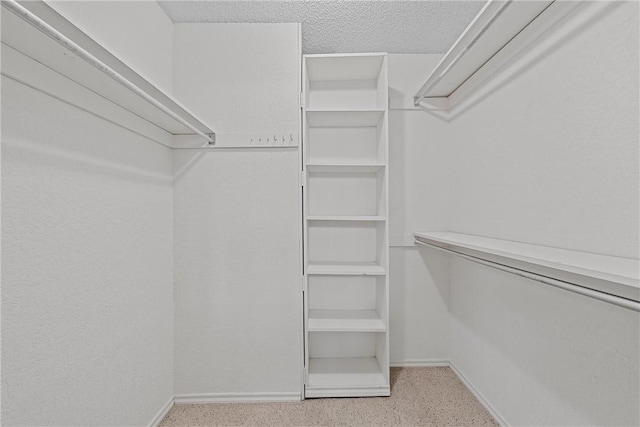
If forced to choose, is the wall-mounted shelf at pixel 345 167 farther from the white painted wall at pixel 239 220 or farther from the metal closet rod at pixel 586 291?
the metal closet rod at pixel 586 291

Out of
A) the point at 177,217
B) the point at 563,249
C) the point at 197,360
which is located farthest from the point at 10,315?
the point at 563,249

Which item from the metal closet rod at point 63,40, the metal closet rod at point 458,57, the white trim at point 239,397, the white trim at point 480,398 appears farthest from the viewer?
the white trim at point 239,397

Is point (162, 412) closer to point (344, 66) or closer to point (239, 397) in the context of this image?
point (239, 397)

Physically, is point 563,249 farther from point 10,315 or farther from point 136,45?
point 136,45

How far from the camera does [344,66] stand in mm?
2035

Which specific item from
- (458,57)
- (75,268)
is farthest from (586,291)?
(75,268)

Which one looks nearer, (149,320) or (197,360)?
(149,320)

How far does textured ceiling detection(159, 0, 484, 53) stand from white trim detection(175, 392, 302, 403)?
91.0 inches

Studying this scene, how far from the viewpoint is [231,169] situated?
6.32 feet

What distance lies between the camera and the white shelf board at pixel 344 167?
1936 millimetres

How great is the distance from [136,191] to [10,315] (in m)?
0.74

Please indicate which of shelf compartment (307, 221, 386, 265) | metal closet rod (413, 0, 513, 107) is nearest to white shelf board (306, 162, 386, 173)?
shelf compartment (307, 221, 386, 265)

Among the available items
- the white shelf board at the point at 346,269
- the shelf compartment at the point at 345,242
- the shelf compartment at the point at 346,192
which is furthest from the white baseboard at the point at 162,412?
the shelf compartment at the point at 346,192

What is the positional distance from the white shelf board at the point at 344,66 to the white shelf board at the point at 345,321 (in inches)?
65.9
